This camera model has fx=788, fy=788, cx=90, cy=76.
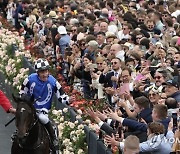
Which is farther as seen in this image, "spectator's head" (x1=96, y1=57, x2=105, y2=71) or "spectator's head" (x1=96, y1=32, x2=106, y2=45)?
"spectator's head" (x1=96, y1=32, x2=106, y2=45)

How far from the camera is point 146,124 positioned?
1283 cm

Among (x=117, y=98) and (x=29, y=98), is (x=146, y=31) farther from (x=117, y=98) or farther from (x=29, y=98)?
(x=29, y=98)

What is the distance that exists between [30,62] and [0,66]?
2283 millimetres

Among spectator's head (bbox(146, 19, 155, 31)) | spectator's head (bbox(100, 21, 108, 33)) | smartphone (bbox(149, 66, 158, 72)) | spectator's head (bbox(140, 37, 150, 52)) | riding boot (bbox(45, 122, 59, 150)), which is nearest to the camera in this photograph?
riding boot (bbox(45, 122, 59, 150))

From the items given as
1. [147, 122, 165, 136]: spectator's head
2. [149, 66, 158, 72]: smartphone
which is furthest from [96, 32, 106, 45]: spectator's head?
[147, 122, 165, 136]: spectator's head

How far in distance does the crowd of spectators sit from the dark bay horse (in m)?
1.14

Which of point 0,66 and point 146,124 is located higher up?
point 146,124

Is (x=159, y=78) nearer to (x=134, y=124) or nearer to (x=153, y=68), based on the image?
(x=153, y=68)

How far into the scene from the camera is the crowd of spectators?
1269 centimetres

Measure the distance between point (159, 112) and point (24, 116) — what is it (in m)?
2.33

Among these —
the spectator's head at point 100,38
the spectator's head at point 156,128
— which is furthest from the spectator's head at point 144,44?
the spectator's head at point 156,128

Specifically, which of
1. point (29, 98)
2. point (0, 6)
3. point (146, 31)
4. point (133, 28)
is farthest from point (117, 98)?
point (0, 6)

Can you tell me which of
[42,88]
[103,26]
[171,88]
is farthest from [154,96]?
[103,26]

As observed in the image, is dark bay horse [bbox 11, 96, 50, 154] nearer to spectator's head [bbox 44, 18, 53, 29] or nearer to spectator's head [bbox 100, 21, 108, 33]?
spectator's head [bbox 100, 21, 108, 33]
